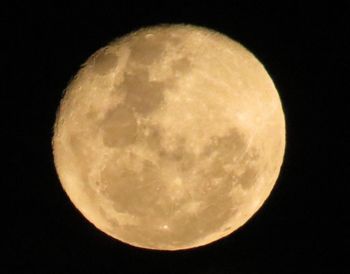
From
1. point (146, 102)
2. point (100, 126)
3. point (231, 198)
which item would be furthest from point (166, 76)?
point (231, 198)

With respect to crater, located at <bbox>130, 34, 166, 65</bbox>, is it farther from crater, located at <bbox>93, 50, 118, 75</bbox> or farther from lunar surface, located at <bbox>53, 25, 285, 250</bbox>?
crater, located at <bbox>93, 50, 118, 75</bbox>

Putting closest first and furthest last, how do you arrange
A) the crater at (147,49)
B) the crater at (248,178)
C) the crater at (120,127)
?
the crater at (120,127) < the crater at (147,49) < the crater at (248,178)


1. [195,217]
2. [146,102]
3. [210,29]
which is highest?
[210,29]

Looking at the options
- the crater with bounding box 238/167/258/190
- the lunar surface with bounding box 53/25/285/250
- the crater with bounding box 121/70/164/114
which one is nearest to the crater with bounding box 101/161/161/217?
the lunar surface with bounding box 53/25/285/250

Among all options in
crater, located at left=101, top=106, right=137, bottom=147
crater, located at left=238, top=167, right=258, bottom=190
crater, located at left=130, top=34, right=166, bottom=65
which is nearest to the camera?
crater, located at left=101, top=106, right=137, bottom=147

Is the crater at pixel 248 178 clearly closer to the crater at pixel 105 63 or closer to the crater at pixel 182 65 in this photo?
the crater at pixel 182 65

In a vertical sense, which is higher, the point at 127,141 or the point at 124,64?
the point at 124,64

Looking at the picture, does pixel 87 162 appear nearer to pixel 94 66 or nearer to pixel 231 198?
pixel 94 66

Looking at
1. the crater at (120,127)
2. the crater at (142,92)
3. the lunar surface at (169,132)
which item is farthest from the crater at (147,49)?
the crater at (120,127)
